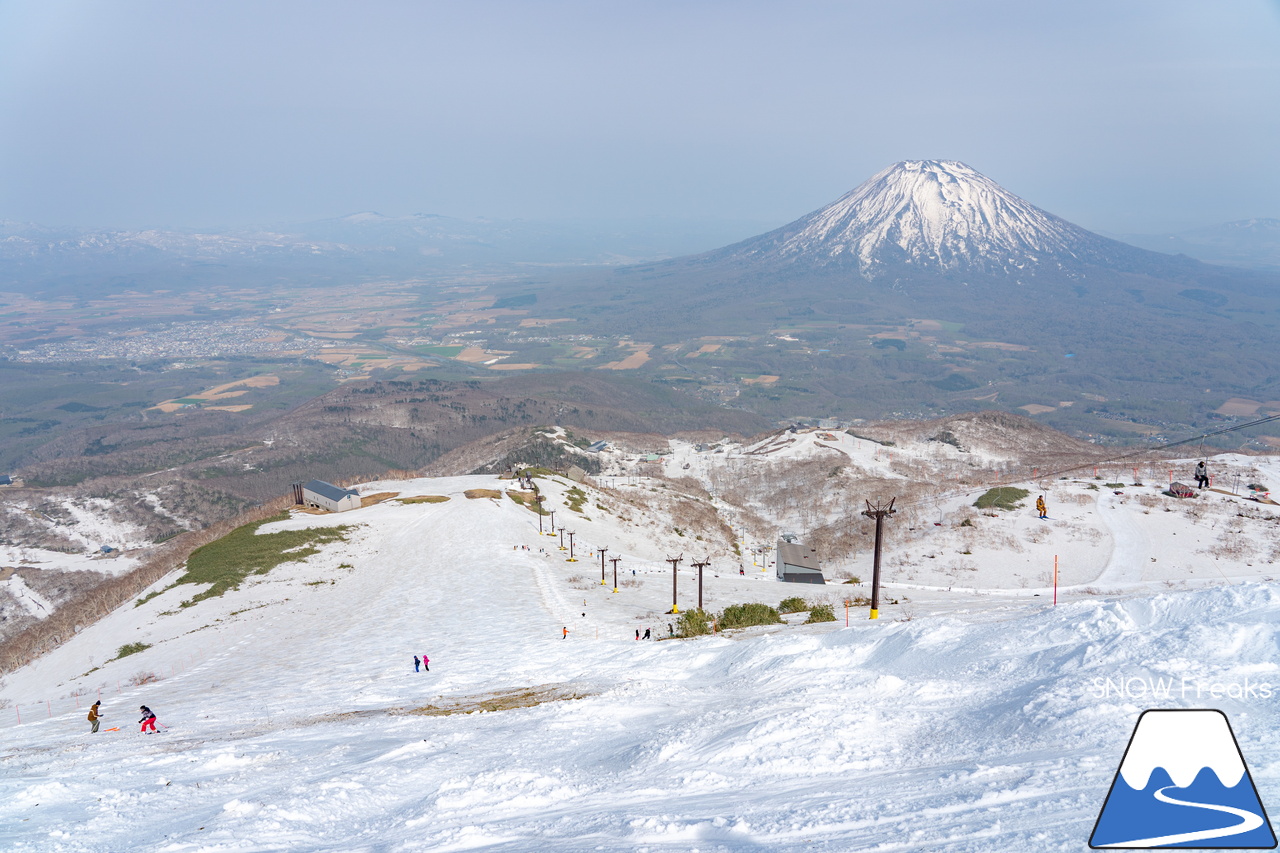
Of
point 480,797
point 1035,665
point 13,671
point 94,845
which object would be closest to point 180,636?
point 13,671

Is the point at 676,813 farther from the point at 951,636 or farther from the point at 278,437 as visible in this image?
the point at 278,437

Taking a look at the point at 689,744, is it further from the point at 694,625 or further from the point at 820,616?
the point at 820,616

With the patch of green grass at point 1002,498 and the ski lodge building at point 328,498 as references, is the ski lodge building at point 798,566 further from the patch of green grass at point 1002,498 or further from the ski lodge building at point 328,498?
the ski lodge building at point 328,498

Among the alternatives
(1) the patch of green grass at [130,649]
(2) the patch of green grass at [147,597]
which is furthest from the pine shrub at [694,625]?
(2) the patch of green grass at [147,597]

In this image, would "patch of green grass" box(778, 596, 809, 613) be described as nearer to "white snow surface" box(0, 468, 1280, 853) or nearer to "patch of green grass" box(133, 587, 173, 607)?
"white snow surface" box(0, 468, 1280, 853)

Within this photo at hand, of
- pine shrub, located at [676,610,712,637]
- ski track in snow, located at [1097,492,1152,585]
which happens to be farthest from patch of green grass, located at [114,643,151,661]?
ski track in snow, located at [1097,492,1152,585]
